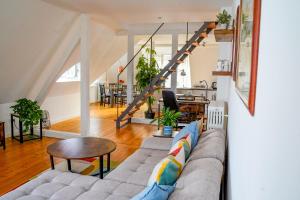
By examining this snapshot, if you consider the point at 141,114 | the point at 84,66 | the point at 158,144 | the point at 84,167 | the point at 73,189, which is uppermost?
the point at 84,66

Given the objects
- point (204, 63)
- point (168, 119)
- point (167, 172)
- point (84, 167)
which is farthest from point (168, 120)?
point (204, 63)

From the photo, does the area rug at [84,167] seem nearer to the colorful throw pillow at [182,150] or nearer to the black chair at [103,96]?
the colorful throw pillow at [182,150]

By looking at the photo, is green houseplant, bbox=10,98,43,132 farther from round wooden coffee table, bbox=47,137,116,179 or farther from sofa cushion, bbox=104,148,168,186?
sofa cushion, bbox=104,148,168,186

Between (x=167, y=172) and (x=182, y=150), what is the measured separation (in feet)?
Answer: 1.46

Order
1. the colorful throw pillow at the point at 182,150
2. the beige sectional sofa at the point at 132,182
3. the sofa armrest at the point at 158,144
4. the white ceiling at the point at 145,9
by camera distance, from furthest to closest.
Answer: the white ceiling at the point at 145,9
the sofa armrest at the point at 158,144
the colorful throw pillow at the point at 182,150
the beige sectional sofa at the point at 132,182

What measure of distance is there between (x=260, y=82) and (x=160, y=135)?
114 inches

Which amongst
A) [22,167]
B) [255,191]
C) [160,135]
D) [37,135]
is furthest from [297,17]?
[37,135]

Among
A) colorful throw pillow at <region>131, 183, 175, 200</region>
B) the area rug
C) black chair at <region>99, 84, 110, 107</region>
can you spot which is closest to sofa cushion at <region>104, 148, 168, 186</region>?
the area rug

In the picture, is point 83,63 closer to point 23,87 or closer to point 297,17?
point 23,87

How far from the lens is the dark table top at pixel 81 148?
287 centimetres

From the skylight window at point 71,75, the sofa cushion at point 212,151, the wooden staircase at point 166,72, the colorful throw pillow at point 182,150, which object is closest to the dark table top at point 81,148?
the colorful throw pillow at point 182,150

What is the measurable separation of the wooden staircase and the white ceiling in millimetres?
477

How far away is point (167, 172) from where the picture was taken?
158cm

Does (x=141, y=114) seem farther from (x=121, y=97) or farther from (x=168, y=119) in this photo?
(x=168, y=119)
